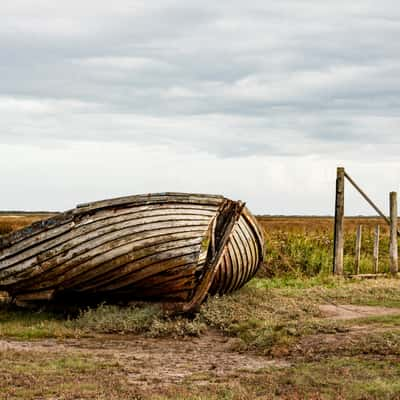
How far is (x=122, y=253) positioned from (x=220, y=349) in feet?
7.18

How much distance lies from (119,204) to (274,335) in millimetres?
3125

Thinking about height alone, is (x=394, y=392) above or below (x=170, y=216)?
below

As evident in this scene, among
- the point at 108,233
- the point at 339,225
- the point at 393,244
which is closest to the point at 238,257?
the point at 108,233

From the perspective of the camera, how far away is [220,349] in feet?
31.4

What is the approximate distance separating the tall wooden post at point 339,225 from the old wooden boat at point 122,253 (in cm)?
531

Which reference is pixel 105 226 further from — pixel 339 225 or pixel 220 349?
pixel 339 225

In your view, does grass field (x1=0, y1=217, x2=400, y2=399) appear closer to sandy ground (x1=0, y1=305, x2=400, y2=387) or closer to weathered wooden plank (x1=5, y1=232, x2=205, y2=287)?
sandy ground (x1=0, y1=305, x2=400, y2=387)

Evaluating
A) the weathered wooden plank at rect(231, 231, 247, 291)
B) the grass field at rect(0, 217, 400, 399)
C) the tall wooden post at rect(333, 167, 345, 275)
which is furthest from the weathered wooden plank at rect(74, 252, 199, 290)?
the tall wooden post at rect(333, 167, 345, 275)

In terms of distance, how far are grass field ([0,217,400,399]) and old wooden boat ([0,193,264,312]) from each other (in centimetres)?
35

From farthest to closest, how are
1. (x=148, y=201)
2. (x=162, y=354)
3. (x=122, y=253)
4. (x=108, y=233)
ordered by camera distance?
(x=148, y=201) < (x=108, y=233) < (x=122, y=253) < (x=162, y=354)

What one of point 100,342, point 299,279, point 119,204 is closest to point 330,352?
point 100,342

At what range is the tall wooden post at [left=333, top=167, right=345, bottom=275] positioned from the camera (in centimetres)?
1645

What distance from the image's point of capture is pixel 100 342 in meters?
10.0

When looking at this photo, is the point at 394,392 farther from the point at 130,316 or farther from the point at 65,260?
the point at 65,260
